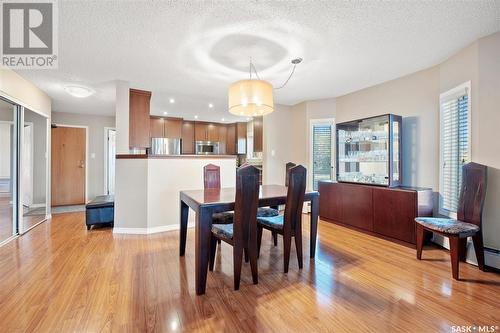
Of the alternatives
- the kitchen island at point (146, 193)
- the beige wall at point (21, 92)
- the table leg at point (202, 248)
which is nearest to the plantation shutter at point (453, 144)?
the table leg at point (202, 248)

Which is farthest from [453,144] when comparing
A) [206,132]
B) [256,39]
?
[206,132]

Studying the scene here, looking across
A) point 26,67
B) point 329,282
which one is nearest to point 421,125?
point 329,282

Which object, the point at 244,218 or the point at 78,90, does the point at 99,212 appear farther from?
the point at 244,218

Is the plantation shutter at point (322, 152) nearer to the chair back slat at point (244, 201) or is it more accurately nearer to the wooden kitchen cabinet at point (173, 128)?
the chair back slat at point (244, 201)

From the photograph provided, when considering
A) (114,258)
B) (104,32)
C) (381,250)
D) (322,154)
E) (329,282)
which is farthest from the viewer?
(322,154)

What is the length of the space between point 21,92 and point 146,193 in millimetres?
2309

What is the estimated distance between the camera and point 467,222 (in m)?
2.49

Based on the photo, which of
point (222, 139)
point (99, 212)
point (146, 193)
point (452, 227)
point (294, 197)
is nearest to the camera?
point (452, 227)

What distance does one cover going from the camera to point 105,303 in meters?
1.84

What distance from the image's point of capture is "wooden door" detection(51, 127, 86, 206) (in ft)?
19.2

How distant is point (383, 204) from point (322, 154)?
1.81 metres

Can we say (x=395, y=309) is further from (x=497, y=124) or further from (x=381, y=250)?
(x=497, y=124)

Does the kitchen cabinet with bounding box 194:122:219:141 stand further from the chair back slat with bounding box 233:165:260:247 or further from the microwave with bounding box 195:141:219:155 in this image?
the chair back slat with bounding box 233:165:260:247

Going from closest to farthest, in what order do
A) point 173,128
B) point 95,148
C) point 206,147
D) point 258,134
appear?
point 258,134
point 95,148
point 173,128
point 206,147
